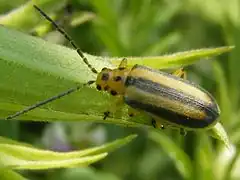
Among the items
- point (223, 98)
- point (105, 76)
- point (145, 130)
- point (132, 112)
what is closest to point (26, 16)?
point (105, 76)

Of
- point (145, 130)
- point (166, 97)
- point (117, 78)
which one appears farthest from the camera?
point (145, 130)

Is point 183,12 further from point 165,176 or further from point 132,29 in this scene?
point 165,176

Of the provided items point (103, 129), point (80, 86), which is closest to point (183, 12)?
point (103, 129)

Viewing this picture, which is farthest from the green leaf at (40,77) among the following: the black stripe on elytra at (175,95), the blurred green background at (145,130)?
the blurred green background at (145,130)

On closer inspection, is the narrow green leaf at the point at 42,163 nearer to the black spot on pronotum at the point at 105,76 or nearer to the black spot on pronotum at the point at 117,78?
the black spot on pronotum at the point at 105,76

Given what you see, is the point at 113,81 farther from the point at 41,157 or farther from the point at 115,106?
the point at 41,157

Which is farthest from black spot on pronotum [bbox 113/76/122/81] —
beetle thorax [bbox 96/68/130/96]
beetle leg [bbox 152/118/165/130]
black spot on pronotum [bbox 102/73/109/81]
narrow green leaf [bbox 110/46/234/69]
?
narrow green leaf [bbox 110/46/234/69]
